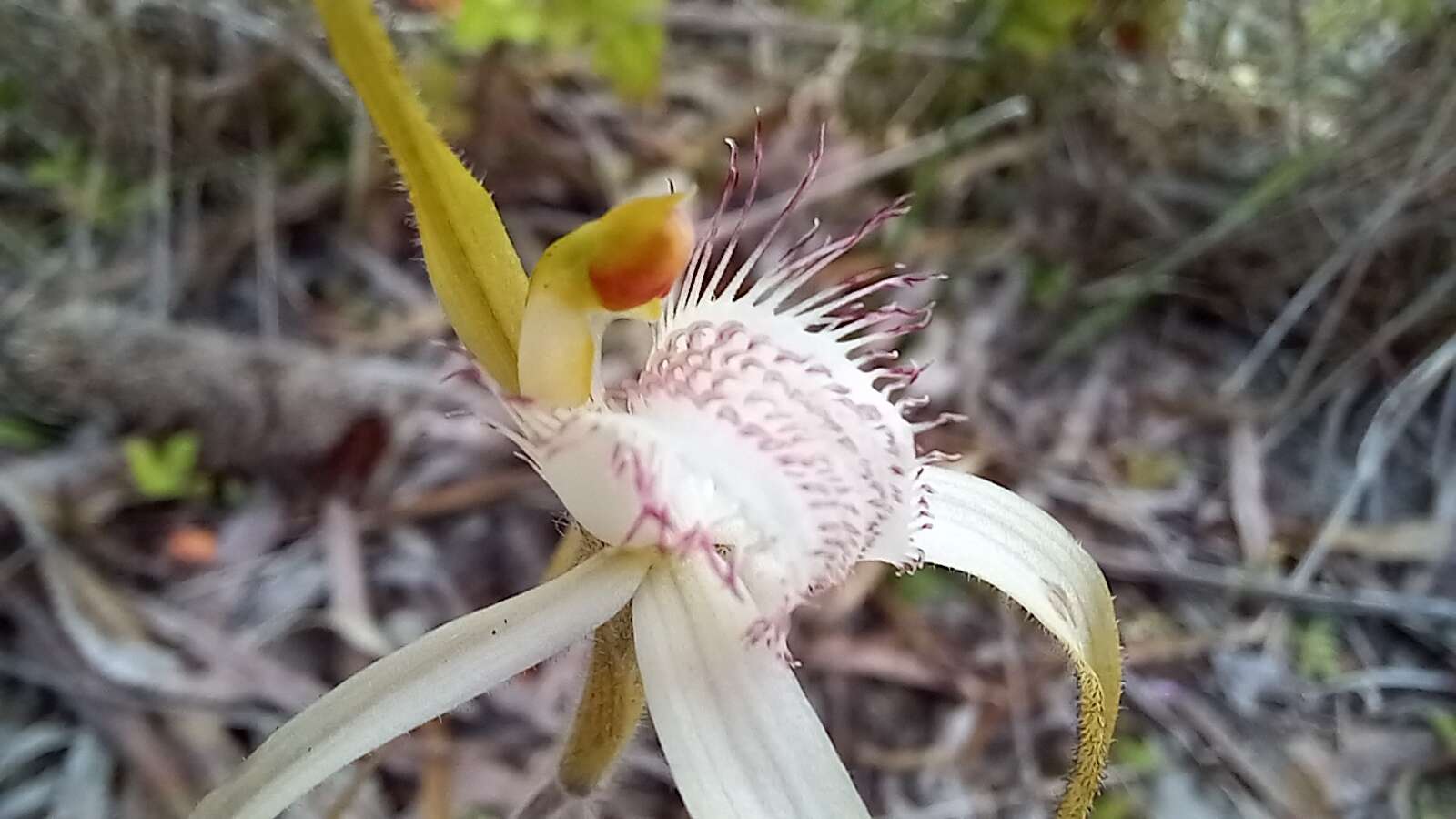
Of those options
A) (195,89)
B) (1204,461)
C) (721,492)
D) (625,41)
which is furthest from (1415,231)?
(195,89)

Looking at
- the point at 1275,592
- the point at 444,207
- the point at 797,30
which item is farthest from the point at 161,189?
the point at 1275,592

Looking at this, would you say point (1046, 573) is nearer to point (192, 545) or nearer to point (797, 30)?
point (192, 545)

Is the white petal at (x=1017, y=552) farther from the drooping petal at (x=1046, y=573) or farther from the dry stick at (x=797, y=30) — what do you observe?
the dry stick at (x=797, y=30)

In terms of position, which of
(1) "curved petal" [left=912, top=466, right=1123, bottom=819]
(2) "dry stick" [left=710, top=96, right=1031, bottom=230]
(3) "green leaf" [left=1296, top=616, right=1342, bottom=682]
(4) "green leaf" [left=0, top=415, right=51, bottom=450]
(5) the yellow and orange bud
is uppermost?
(5) the yellow and orange bud

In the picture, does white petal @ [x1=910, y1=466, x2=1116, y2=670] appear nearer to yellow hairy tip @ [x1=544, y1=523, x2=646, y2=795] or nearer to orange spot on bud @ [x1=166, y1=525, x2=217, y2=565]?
yellow hairy tip @ [x1=544, y1=523, x2=646, y2=795]

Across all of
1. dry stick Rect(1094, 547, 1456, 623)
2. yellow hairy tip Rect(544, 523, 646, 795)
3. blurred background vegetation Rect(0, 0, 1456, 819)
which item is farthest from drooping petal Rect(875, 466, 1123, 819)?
dry stick Rect(1094, 547, 1456, 623)

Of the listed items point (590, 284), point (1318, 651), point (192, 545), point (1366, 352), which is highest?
point (590, 284)
